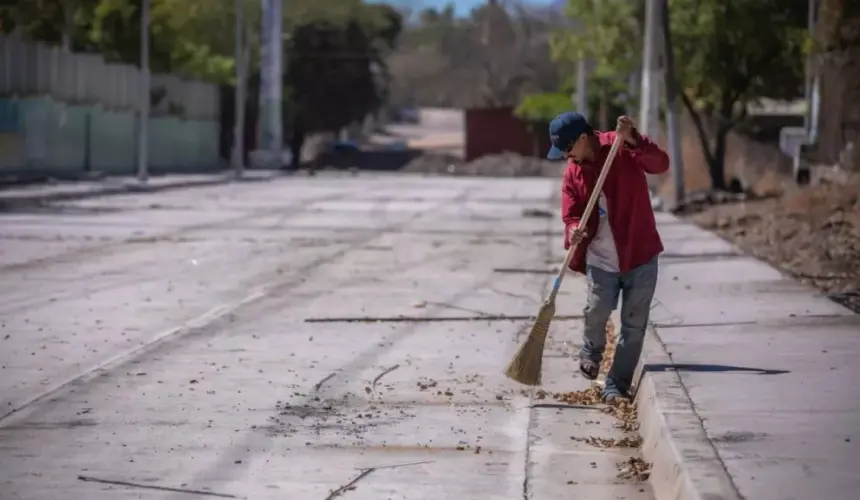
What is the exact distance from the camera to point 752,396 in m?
8.14

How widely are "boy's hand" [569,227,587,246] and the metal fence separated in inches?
1429

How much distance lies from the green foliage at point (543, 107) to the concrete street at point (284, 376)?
198 ft

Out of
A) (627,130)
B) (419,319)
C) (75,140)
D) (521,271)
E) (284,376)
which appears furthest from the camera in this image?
(75,140)

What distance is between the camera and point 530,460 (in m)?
7.53

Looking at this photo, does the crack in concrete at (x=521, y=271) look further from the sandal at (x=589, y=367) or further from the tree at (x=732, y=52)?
the tree at (x=732, y=52)

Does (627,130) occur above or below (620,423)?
above

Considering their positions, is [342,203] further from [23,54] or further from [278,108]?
[278,108]

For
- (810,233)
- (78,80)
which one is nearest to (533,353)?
(810,233)

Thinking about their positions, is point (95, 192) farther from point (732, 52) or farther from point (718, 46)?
point (732, 52)

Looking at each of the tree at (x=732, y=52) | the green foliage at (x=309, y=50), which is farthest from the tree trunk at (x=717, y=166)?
the green foliage at (x=309, y=50)

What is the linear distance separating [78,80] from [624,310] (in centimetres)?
4348

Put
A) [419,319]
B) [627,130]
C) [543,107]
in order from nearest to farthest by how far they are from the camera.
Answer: [627,130] → [419,319] → [543,107]

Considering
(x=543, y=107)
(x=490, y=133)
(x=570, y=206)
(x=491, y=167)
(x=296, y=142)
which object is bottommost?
(x=491, y=167)

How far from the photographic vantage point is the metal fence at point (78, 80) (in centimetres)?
4362
